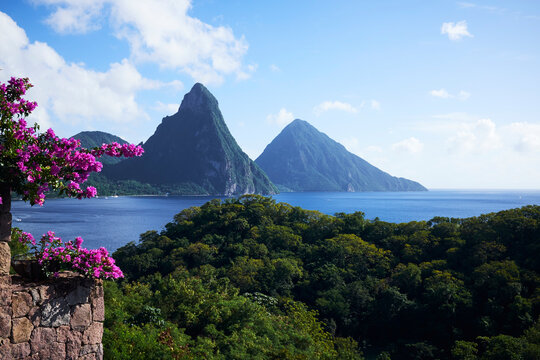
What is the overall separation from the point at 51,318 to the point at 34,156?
228 centimetres

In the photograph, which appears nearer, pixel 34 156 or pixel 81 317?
pixel 34 156

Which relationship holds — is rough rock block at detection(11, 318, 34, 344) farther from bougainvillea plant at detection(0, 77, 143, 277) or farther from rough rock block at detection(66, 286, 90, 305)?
bougainvillea plant at detection(0, 77, 143, 277)

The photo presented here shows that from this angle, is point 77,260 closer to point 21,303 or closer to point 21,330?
point 21,303

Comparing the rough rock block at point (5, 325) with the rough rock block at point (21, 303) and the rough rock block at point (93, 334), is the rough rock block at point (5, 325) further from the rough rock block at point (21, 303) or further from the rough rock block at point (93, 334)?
the rough rock block at point (93, 334)

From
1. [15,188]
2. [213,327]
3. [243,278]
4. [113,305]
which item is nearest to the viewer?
[15,188]

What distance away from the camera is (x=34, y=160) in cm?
473

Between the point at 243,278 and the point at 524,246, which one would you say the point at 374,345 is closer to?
the point at 243,278

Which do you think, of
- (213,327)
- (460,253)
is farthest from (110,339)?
(460,253)

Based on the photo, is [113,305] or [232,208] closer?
[113,305]

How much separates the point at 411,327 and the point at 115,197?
192 meters

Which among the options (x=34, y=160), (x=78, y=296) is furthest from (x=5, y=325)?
(x=34, y=160)

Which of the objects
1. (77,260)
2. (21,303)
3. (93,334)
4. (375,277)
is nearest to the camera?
(21,303)

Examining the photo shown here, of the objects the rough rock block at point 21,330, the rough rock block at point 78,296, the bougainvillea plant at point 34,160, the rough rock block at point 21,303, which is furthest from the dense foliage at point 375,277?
the bougainvillea plant at point 34,160

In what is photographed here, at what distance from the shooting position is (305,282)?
33156 mm
